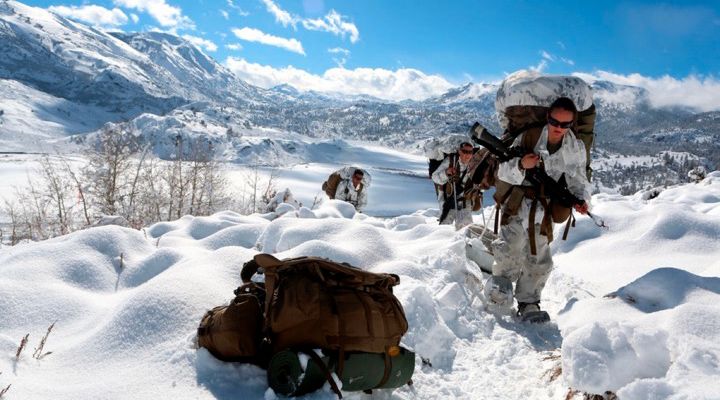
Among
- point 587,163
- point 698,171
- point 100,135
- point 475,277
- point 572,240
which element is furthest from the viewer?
point 100,135

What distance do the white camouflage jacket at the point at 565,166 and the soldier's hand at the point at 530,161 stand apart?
0.28 feet

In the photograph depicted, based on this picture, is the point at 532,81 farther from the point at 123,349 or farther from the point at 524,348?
the point at 123,349

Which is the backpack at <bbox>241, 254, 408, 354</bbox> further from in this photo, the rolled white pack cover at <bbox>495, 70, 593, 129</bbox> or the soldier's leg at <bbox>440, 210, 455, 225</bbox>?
the soldier's leg at <bbox>440, 210, 455, 225</bbox>

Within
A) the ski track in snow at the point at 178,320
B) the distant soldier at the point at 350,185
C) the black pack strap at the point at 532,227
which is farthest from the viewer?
the distant soldier at the point at 350,185

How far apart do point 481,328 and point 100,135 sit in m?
25.7

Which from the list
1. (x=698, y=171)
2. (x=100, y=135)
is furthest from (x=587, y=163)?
(x=100, y=135)

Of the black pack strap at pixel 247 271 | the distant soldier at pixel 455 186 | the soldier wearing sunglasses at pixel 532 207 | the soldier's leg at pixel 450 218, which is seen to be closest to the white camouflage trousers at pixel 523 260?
the soldier wearing sunglasses at pixel 532 207

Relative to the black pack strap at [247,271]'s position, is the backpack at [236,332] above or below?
below

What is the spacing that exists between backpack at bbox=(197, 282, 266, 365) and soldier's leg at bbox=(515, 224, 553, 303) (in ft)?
9.52

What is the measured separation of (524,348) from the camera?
146 inches

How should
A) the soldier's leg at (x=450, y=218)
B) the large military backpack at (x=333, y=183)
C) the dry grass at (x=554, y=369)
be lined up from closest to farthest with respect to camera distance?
the dry grass at (x=554, y=369) → the soldier's leg at (x=450, y=218) → the large military backpack at (x=333, y=183)

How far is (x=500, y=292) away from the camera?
4.35 m

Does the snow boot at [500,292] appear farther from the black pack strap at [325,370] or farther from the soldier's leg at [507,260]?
the black pack strap at [325,370]

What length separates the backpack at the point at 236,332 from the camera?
8.08 feet
